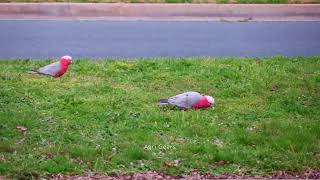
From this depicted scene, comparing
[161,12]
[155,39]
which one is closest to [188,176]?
[155,39]

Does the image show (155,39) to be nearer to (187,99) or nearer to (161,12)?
(161,12)

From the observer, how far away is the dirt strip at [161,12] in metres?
13.0

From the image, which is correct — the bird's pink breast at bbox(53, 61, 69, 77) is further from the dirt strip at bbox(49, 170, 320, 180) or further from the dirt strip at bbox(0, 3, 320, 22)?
the dirt strip at bbox(0, 3, 320, 22)

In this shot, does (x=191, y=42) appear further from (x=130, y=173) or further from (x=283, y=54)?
(x=130, y=173)

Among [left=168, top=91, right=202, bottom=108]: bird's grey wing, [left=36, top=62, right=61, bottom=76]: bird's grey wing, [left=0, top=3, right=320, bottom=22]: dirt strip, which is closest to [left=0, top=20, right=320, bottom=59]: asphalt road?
[left=0, top=3, right=320, bottom=22]: dirt strip

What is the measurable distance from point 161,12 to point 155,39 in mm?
1868

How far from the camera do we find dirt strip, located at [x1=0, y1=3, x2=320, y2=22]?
12977 mm

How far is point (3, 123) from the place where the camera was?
21.8 ft

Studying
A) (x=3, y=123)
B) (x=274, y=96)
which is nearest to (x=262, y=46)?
(x=274, y=96)

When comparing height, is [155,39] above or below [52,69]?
below

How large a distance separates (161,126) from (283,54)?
4489 mm

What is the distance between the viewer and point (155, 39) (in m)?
11.5

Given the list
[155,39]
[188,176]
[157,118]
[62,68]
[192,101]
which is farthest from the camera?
[155,39]

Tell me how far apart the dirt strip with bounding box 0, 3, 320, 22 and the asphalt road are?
48 cm
